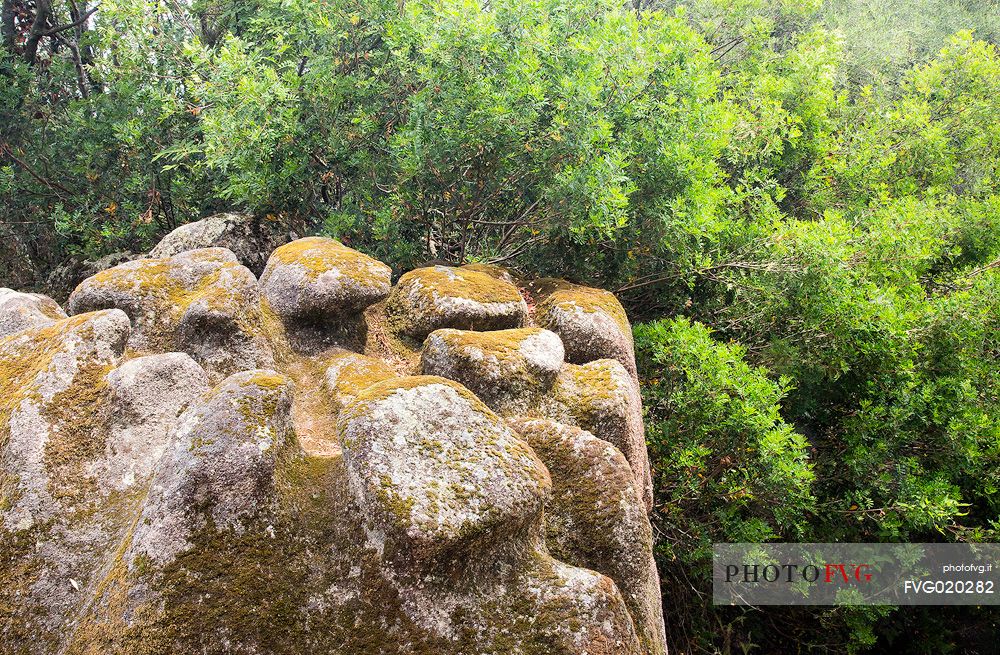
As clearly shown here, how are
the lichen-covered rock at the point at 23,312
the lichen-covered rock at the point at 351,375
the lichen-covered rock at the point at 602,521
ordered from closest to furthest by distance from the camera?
the lichen-covered rock at the point at 602,521, the lichen-covered rock at the point at 351,375, the lichen-covered rock at the point at 23,312

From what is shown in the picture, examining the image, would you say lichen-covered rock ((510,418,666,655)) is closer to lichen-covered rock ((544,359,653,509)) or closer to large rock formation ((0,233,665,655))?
large rock formation ((0,233,665,655))

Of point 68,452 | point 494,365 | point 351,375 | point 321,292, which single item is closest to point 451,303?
point 494,365

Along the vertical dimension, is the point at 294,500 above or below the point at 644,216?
below

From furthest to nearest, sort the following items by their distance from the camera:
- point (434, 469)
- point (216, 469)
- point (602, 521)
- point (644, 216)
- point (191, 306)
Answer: point (644, 216), point (191, 306), point (602, 521), point (434, 469), point (216, 469)

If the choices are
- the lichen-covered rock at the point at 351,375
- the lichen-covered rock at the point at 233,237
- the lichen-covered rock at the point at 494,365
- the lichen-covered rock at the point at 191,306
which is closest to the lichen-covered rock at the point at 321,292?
the lichen-covered rock at the point at 191,306

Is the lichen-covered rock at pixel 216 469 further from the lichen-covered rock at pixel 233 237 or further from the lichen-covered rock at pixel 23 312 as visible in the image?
the lichen-covered rock at pixel 233 237

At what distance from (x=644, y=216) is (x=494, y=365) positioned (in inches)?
164

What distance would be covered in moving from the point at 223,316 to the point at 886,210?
952cm

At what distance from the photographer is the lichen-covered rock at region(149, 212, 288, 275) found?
8.88 m

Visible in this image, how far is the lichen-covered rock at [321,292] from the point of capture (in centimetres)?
636

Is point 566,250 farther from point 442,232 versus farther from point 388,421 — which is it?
point 388,421

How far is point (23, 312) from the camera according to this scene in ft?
20.8

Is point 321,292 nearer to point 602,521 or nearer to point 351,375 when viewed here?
point 351,375

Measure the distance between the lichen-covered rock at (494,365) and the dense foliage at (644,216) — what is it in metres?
2.52
